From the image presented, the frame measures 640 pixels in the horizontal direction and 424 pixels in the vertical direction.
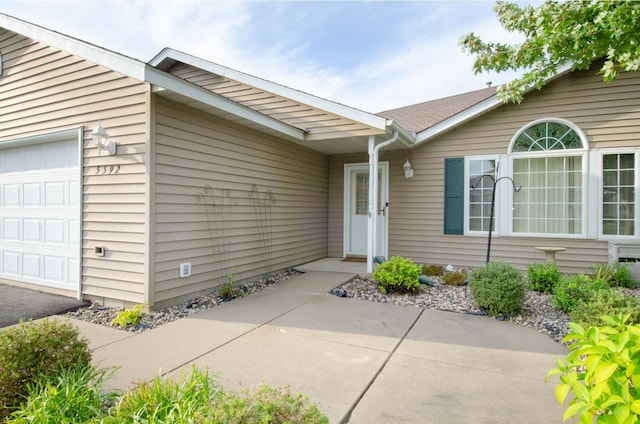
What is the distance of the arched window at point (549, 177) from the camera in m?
6.16

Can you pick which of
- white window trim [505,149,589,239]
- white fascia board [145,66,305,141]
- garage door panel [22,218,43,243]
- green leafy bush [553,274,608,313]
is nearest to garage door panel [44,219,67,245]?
garage door panel [22,218,43,243]

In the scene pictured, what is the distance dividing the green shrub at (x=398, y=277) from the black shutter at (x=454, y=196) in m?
2.12

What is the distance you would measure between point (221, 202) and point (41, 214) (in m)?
2.72

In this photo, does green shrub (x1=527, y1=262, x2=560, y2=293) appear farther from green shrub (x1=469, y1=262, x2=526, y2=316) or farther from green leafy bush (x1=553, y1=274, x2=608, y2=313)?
green shrub (x1=469, y1=262, x2=526, y2=316)

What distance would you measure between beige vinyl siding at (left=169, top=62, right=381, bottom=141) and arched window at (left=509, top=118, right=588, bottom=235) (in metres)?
3.00

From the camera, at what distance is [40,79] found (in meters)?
5.01

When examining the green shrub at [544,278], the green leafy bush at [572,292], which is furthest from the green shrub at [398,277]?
the green shrub at [544,278]

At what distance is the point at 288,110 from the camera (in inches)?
258

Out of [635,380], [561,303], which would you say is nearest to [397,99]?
[561,303]

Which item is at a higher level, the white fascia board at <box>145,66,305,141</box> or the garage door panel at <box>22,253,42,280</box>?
the white fascia board at <box>145,66,305,141</box>

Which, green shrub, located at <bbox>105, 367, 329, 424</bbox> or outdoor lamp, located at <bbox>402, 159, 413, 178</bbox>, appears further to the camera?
outdoor lamp, located at <bbox>402, 159, 413, 178</bbox>

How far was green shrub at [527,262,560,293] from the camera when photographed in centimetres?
537

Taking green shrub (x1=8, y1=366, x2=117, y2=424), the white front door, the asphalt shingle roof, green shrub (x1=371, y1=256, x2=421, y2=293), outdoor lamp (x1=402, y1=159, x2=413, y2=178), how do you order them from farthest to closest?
the white front door → the asphalt shingle roof → outdoor lamp (x1=402, y1=159, x2=413, y2=178) → green shrub (x1=371, y1=256, x2=421, y2=293) → green shrub (x1=8, y1=366, x2=117, y2=424)

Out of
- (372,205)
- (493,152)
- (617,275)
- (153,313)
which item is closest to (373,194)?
(372,205)
